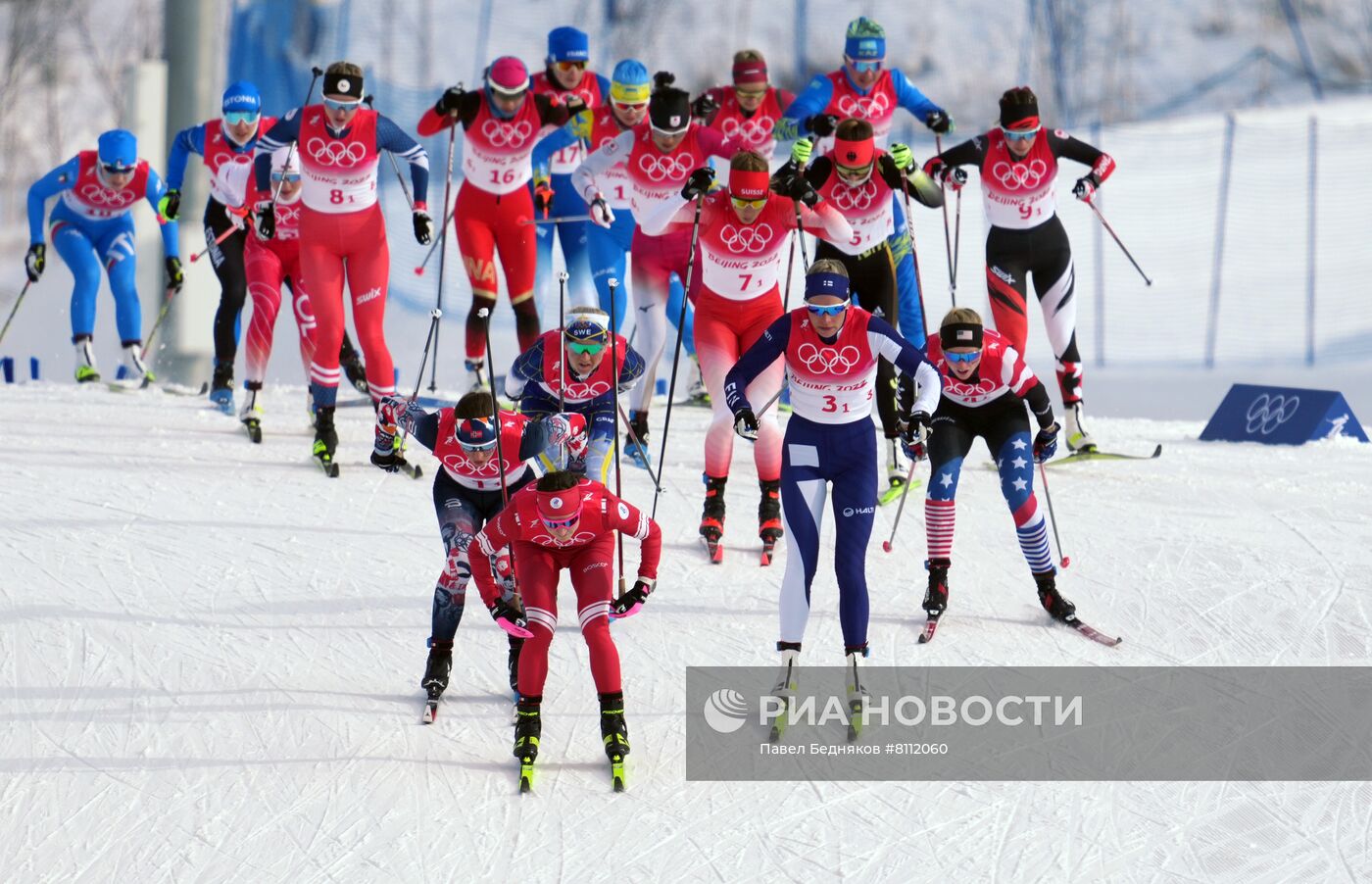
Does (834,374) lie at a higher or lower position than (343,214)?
lower

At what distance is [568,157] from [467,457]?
4.35m

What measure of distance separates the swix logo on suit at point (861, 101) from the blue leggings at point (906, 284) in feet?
2.80

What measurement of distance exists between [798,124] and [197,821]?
538 cm

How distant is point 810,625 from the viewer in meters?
7.19

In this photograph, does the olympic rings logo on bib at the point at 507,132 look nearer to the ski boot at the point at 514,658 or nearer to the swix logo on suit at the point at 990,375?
the swix logo on suit at the point at 990,375

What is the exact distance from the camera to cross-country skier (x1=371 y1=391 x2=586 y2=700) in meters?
6.02

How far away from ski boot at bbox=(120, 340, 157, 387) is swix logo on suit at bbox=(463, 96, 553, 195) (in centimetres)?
365

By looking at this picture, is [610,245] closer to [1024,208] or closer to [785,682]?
[1024,208]

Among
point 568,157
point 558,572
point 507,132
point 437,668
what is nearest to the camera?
point 558,572

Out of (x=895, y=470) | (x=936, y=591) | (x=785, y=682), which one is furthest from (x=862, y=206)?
(x=785, y=682)

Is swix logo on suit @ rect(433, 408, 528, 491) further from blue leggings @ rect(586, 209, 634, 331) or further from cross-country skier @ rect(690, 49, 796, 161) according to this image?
cross-country skier @ rect(690, 49, 796, 161)

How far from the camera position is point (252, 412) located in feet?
32.7

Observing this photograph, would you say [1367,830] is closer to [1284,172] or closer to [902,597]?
[902,597]

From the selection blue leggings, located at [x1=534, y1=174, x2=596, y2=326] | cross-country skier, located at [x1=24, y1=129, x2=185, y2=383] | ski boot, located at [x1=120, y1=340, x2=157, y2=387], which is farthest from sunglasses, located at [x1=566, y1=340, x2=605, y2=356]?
ski boot, located at [x1=120, y1=340, x2=157, y2=387]
